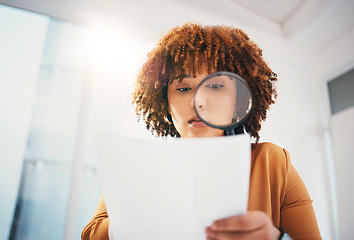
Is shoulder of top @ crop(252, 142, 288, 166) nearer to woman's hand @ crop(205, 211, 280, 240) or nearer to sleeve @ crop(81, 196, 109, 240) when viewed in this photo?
woman's hand @ crop(205, 211, 280, 240)

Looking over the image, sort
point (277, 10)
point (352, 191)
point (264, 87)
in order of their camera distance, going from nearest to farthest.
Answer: point (264, 87) → point (352, 191) → point (277, 10)

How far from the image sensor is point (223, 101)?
73cm

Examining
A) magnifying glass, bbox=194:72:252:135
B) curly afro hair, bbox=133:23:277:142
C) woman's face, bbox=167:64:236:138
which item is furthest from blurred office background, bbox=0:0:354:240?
magnifying glass, bbox=194:72:252:135

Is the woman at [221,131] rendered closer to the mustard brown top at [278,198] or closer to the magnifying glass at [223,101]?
the mustard brown top at [278,198]

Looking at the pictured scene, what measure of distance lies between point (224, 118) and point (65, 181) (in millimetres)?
1649

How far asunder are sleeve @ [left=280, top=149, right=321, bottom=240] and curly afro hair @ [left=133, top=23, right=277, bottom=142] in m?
0.22

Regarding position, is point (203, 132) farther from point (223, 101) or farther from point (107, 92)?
point (107, 92)

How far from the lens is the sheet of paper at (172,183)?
48cm

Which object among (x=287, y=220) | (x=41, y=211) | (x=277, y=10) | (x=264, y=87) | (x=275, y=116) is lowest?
(x=41, y=211)

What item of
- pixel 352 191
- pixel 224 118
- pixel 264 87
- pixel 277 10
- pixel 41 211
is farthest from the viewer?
pixel 277 10

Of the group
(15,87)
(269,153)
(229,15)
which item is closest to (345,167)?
(229,15)

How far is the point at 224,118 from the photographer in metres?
0.69

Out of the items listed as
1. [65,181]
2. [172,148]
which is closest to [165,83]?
[172,148]

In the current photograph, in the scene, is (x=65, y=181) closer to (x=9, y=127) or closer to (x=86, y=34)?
(x=9, y=127)
